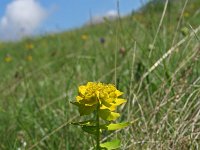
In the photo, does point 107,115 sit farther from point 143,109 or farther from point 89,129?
point 143,109

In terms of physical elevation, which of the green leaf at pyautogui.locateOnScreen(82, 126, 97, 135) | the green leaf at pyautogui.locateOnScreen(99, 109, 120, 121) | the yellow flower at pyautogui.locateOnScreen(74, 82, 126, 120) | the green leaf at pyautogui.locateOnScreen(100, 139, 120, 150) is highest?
the yellow flower at pyautogui.locateOnScreen(74, 82, 126, 120)

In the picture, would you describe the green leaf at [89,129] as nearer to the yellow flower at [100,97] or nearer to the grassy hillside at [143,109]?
the yellow flower at [100,97]

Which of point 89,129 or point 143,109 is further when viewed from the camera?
point 143,109

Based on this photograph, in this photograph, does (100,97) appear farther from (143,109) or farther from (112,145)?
(143,109)

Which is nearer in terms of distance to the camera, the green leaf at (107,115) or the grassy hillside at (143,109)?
the green leaf at (107,115)

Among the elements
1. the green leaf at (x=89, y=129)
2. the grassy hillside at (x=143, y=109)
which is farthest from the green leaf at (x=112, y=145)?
the grassy hillside at (x=143, y=109)

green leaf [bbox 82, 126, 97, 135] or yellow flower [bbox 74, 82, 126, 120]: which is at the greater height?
yellow flower [bbox 74, 82, 126, 120]

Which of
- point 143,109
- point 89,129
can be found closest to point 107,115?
point 89,129

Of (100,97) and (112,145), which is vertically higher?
(100,97)

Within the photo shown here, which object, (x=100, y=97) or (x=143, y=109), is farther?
(x=143, y=109)

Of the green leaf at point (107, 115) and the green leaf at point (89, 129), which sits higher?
the green leaf at point (107, 115)

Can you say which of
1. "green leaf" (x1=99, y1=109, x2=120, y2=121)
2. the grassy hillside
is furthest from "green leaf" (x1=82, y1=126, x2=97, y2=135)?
the grassy hillside

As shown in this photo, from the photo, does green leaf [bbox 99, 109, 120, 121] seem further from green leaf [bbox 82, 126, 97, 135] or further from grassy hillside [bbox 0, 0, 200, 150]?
grassy hillside [bbox 0, 0, 200, 150]
